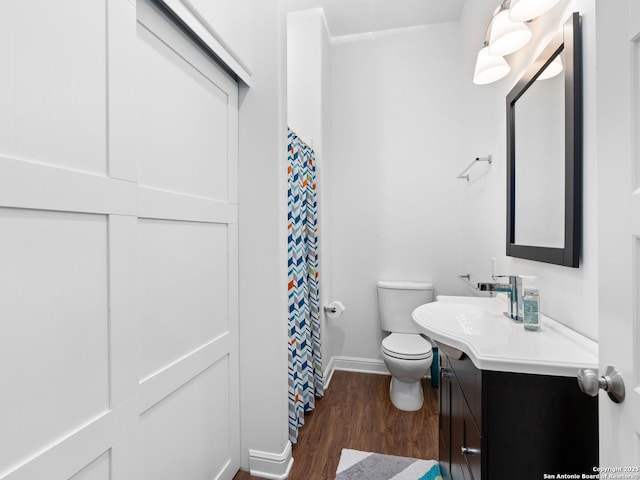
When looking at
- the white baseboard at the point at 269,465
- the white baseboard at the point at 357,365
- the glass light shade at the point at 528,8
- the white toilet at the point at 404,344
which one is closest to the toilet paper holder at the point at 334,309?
the white toilet at the point at 404,344

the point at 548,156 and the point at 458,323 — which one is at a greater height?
the point at 548,156

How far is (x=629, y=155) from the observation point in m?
0.60

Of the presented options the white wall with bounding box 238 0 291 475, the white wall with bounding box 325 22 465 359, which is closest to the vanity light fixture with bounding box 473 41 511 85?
the white wall with bounding box 325 22 465 359

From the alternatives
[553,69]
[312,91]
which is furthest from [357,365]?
[553,69]

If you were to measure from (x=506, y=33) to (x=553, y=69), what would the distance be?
32 cm

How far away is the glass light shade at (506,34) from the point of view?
141 centimetres

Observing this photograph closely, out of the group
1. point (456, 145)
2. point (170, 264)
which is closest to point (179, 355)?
point (170, 264)

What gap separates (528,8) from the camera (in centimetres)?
129

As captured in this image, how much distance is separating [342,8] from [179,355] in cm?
254

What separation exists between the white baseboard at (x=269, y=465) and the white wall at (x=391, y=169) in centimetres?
132

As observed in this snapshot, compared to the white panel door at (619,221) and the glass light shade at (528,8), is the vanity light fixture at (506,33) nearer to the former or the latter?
the glass light shade at (528,8)

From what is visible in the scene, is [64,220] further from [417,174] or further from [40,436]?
[417,174]

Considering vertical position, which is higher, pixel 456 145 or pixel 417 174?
pixel 456 145

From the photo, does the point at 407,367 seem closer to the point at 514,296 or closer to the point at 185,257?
the point at 514,296
